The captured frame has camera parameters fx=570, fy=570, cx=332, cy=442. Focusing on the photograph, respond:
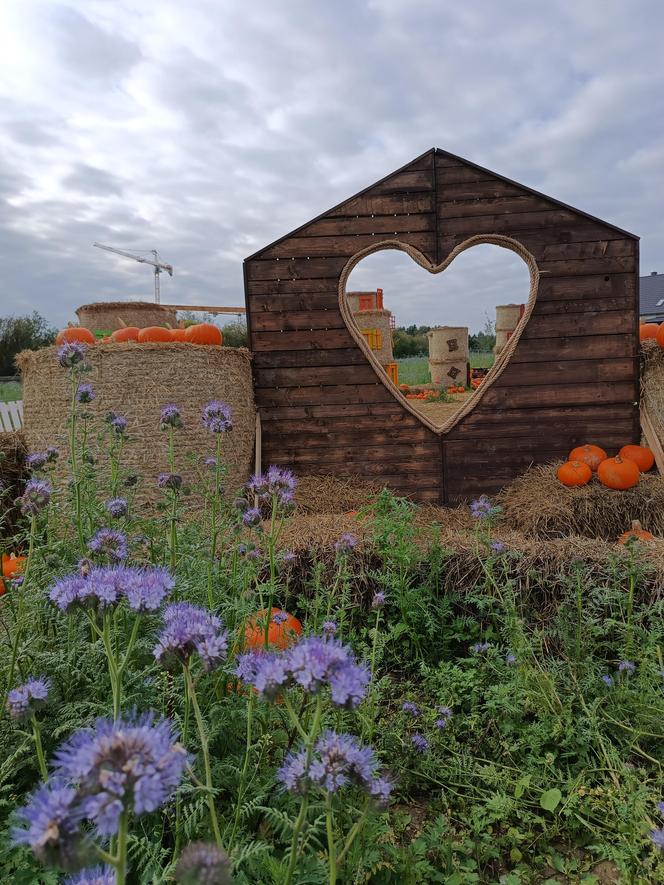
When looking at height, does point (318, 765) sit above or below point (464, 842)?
above

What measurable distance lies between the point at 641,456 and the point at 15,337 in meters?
29.8

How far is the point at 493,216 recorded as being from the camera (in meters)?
4.52

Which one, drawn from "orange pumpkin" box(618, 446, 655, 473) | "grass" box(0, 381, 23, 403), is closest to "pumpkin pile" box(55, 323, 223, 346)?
"orange pumpkin" box(618, 446, 655, 473)

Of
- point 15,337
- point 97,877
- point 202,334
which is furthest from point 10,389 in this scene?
point 97,877

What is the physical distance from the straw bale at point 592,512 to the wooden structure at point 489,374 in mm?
602

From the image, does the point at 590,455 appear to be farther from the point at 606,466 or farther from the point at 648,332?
the point at 648,332

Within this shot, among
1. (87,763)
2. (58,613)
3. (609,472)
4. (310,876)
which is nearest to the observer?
(87,763)

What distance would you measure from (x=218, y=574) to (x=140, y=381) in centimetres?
254

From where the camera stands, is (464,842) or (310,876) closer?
(310,876)

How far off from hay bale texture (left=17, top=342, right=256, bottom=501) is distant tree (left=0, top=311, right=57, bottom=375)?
24.9 metres

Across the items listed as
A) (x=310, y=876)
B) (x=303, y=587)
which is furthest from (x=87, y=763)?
(x=303, y=587)

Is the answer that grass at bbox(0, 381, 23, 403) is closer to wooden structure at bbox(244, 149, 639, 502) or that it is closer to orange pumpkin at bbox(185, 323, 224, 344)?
orange pumpkin at bbox(185, 323, 224, 344)

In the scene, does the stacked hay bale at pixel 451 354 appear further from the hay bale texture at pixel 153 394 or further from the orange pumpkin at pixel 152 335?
the hay bale texture at pixel 153 394

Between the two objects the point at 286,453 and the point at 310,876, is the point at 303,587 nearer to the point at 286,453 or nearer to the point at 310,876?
the point at 286,453
